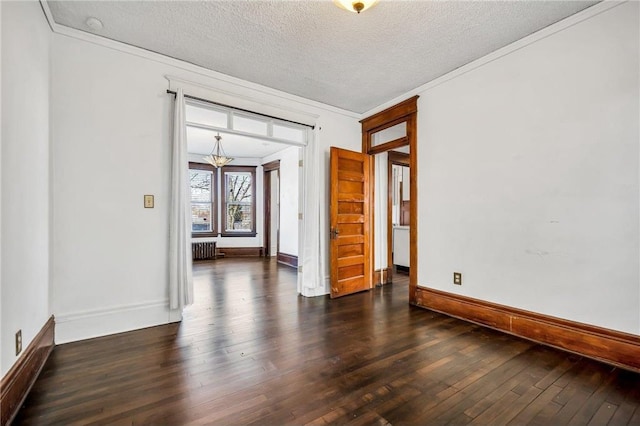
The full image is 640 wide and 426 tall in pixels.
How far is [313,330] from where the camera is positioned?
296cm

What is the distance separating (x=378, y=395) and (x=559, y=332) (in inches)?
74.8

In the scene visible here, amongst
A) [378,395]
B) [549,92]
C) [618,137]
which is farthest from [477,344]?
[549,92]

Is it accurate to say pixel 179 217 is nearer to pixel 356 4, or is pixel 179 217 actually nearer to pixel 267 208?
pixel 356 4

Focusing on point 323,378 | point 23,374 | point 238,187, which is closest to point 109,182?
point 23,374

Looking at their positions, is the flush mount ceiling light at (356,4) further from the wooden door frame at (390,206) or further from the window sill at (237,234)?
the window sill at (237,234)

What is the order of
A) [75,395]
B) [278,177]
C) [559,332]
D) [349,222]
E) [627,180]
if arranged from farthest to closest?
[278,177] → [349,222] → [559,332] → [627,180] → [75,395]

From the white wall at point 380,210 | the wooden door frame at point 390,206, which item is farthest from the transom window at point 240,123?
the wooden door frame at point 390,206

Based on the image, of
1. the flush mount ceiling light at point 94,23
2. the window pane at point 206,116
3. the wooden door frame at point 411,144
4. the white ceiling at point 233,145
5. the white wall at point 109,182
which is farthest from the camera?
the white ceiling at point 233,145

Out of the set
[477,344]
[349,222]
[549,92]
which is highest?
[549,92]

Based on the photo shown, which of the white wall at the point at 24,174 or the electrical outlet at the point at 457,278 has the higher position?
the white wall at the point at 24,174

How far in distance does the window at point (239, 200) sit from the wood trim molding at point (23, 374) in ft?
19.4

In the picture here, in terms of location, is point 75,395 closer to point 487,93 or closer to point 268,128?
point 268,128

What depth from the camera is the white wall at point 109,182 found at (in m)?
2.68

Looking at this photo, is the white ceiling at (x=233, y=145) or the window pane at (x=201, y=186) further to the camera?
the window pane at (x=201, y=186)
